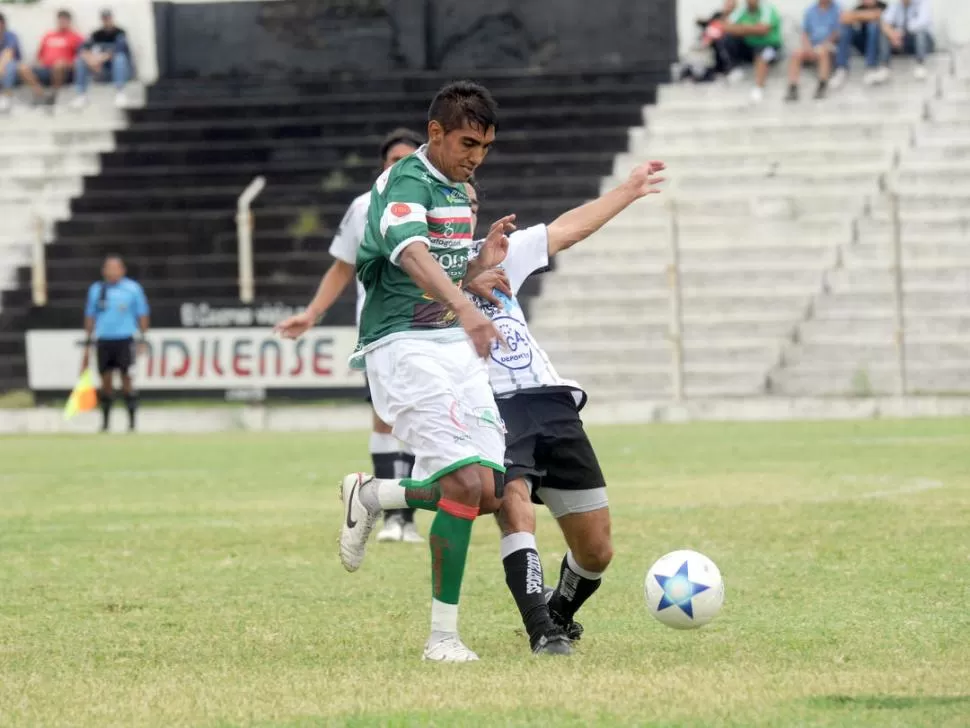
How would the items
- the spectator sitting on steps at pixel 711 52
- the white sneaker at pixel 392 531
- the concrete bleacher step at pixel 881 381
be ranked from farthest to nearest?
the spectator sitting on steps at pixel 711 52 → the concrete bleacher step at pixel 881 381 → the white sneaker at pixel 392 531

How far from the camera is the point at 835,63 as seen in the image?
27547mm

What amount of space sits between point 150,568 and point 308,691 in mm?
3934

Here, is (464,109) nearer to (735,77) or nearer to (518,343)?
(518,343)

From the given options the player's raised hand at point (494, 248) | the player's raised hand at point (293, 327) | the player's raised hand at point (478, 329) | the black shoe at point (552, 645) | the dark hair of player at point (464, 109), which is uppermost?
the dark hair of player at point (464, 109)

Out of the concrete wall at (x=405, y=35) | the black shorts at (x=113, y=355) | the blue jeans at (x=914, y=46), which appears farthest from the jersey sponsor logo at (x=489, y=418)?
the concrete wall at (x=405, y=35)

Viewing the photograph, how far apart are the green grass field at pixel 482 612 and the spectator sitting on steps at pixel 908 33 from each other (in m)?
13.0

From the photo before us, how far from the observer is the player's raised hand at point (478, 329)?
6.20 m

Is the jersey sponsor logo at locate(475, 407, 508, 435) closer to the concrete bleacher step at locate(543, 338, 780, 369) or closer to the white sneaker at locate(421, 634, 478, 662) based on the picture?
the white sneaker at locate(421, 634, 478, 662)

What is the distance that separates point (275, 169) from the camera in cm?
2850

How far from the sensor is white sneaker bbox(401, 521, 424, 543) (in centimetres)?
1087

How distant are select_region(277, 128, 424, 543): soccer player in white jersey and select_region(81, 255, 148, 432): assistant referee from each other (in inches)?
504

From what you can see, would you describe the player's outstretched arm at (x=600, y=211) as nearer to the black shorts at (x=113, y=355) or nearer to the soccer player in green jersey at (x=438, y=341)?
the soccer player in green jersey at (x=438, y=341)

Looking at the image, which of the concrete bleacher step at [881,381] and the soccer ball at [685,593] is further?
the concrete bleacher step at [881,381]

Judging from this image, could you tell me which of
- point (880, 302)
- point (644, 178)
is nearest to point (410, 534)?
point (644, 178)
